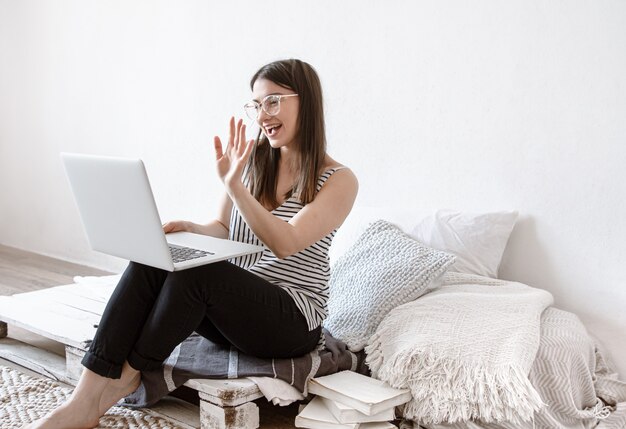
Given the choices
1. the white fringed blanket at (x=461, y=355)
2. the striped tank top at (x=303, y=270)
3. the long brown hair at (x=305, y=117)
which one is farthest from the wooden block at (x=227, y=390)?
the long brown hair at (x=305, y=117)

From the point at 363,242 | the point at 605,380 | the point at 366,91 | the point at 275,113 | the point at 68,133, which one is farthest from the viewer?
the point at 68,133

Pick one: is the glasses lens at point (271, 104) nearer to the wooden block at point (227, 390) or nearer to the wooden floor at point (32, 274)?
the wooden block at point (227, 390)

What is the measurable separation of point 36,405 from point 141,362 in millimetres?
387

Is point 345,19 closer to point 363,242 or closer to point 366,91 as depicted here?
point 366,91

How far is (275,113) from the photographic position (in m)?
1.83

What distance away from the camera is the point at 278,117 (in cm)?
184

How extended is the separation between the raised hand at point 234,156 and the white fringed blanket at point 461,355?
0.61 meters

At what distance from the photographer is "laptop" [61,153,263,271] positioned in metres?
1.55

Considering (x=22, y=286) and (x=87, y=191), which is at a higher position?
(x=87, y=191)

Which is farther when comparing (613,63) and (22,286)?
(22,286)

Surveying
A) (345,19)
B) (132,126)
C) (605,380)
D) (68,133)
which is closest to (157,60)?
(132,126)

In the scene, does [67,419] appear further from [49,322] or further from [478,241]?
[478,241]

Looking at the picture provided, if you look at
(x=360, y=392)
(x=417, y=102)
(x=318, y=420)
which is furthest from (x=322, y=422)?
(x=417, y=102)

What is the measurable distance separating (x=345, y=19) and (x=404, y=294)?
1.16m
